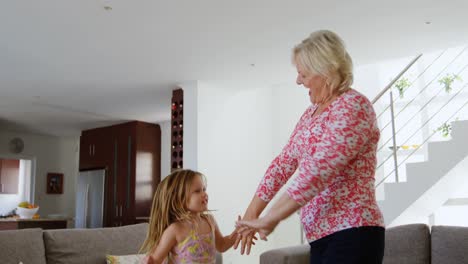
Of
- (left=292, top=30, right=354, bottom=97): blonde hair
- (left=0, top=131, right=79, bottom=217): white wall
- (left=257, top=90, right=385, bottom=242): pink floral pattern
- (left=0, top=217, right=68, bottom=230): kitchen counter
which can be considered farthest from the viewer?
(left=0, top=131, right=79, bottom=217): white wall

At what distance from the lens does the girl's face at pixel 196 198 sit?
1744 millimetres

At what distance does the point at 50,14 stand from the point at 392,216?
12.1 feet

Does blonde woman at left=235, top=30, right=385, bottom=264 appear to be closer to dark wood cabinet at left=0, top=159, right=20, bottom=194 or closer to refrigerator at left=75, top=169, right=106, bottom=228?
refrigerator at left=75, top=169, right=106, bottom=228

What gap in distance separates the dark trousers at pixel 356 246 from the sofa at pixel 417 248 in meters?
Result: 2.04

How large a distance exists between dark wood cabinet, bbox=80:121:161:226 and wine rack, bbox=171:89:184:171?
1.82 meters

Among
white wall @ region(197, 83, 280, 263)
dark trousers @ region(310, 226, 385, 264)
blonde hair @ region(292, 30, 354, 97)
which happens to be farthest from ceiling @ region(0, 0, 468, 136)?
dark trousers @ region(310, 226, 385, 264)

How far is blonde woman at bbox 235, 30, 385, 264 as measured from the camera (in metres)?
1.12

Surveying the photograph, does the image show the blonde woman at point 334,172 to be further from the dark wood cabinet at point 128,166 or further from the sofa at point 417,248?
the dark wood cabinet at point 128,166

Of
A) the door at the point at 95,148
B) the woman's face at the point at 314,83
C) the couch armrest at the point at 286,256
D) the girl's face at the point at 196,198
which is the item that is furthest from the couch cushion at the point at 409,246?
the door at the point at 95,148

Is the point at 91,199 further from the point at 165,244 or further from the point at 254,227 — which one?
the point at 254,227

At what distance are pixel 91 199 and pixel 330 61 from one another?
7.34 metres

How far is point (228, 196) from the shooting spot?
237 inches

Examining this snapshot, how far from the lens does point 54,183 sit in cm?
930

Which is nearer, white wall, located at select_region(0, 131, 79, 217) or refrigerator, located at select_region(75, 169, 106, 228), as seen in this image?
refrigerator, located at select_region(75, 169, 106, 228)
